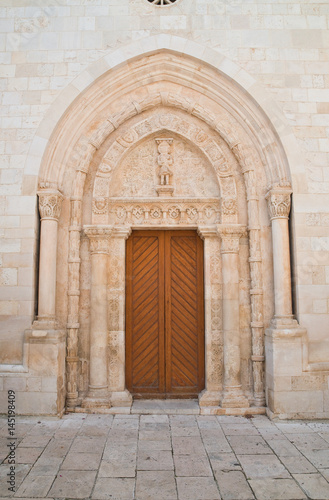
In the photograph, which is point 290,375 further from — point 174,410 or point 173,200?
point 173,200

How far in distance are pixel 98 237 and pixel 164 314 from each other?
4.83ft

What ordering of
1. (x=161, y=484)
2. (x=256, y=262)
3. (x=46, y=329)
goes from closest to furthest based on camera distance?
1. (x=161, y=484)
2. (x=46, y=329)
3. (x=256, y=262)

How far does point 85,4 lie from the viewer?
18.1 ft

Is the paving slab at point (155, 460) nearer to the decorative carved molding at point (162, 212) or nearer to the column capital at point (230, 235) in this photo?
the column capital at point (230, 235)

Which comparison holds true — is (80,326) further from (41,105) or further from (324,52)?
(324,52)

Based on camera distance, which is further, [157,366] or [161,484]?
[157,366]

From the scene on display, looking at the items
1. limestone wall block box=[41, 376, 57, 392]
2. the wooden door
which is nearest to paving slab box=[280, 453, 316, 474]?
the wooden door

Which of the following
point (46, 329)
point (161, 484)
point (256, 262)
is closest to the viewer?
point (161, 484)

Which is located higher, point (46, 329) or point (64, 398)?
point (46, 329)

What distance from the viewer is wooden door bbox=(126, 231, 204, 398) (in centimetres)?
546

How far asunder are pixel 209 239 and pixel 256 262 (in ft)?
2.44

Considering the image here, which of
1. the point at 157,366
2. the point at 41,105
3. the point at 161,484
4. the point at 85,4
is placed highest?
the point at 85,4

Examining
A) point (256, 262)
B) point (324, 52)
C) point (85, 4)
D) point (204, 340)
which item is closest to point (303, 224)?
point (256, 262)

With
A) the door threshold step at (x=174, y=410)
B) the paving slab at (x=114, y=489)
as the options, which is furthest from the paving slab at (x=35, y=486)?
the door threshold step at (x=174, y=410)
